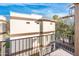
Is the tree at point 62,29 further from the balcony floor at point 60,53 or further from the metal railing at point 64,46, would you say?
the balcony floor at point 60,53

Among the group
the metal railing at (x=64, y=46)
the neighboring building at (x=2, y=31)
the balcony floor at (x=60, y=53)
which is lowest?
the balcony floor at (x=60, y=53)

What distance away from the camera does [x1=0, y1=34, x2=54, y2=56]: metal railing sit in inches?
113

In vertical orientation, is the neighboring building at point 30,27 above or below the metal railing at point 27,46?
above

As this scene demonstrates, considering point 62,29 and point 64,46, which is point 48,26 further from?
point 64,46

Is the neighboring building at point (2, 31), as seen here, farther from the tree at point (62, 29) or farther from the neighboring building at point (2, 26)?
the tree at point (62, 29)

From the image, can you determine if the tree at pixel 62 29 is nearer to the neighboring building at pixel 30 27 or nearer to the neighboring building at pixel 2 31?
the neighboring building at pixel 30 27

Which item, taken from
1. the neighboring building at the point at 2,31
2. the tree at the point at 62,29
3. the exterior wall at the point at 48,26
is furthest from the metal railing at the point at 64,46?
the neighboring building at the point at 2,31

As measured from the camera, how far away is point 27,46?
9.66 ft

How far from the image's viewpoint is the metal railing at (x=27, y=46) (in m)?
2.86

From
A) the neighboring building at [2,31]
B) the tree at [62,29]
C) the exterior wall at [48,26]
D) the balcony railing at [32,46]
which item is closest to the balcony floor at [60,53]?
the balcony railing at [32,46]

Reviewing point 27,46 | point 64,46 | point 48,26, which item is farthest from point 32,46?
point 64,46

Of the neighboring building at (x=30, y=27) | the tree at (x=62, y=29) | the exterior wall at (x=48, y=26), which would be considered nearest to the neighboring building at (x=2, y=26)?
the neighboring building at (x=30, y=27)

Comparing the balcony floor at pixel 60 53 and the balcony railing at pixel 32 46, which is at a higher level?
the balcony railing at pixel 32 46

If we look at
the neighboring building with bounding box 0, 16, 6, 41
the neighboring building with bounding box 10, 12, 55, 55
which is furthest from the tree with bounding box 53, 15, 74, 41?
the neighboring building with bounding box 0, 16, 6, 41
